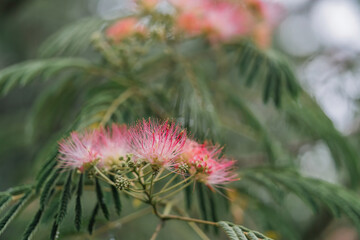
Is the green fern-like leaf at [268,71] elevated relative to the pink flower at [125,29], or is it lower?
lower

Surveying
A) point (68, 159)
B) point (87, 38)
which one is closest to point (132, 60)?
point (87, 38)

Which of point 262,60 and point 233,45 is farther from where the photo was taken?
point 233,45

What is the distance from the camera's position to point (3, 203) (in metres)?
1.25

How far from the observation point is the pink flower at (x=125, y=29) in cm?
195

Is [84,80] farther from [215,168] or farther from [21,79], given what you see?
[215,168]

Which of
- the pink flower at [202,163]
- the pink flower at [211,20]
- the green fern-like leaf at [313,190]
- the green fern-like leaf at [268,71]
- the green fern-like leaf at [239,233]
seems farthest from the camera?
the pink flower at [211,20]

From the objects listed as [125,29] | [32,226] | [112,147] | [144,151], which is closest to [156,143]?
[144,151]

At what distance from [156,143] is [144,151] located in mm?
39

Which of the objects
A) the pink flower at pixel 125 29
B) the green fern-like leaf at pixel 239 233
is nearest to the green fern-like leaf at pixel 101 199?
the green fern-like leaf at pixel 239 233

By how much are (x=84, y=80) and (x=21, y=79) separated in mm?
497

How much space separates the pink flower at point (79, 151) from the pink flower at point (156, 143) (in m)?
0.12

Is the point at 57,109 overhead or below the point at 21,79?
below

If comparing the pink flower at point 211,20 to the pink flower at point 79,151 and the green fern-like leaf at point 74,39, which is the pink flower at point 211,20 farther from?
the pink flower at point 79,151

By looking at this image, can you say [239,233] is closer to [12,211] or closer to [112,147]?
[112,147]
